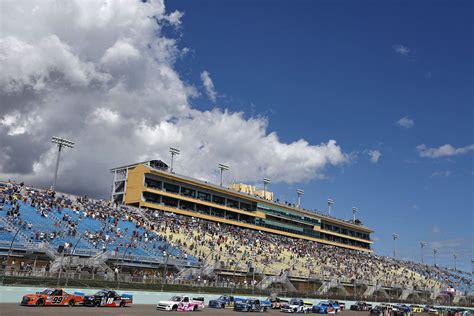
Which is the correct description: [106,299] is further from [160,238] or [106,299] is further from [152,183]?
[152,183]

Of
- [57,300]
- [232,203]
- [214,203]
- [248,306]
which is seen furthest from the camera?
[232,203]

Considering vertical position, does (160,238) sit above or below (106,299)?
above

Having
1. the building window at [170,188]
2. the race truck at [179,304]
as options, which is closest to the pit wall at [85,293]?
the race truck at [179,304]

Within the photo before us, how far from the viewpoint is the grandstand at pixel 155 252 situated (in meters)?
43.4

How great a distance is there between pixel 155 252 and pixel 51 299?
78.3 feet

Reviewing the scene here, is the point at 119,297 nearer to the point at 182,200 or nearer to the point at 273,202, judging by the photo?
the point at 182,200

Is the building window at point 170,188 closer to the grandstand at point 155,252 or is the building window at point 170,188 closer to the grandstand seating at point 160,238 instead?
the grandstand at point 155,252

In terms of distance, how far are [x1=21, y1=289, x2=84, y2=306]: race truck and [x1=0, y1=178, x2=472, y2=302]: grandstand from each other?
4513 mm

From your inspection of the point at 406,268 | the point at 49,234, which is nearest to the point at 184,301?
the point at 49,234

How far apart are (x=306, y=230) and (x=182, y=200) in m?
37.6

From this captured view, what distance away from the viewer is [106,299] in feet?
115

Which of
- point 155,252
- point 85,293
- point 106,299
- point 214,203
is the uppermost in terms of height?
point 214,203

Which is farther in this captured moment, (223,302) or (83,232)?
(83,232)

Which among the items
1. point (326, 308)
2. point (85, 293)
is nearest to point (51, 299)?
point (85, 293)
